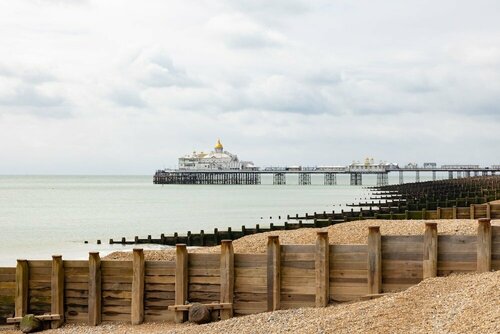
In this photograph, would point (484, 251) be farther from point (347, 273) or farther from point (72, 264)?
point (72, 264)

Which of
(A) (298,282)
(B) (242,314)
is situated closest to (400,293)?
(A) (298,282)

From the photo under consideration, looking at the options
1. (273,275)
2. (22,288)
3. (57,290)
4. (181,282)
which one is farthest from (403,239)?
(22,288)

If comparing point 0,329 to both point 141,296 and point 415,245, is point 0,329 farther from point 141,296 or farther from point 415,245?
point 415,245

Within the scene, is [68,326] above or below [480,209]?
below

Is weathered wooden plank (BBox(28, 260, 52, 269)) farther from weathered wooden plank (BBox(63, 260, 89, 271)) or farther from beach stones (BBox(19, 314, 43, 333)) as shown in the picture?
beach stones (BBox(19, 314, 43, 333))

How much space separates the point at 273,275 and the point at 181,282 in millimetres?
1761

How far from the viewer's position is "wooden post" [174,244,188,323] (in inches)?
535

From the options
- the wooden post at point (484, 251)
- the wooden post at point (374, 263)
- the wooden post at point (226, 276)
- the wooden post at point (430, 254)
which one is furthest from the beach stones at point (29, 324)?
the wooden post at point (484, 251)

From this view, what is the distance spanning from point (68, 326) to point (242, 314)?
3498 mm

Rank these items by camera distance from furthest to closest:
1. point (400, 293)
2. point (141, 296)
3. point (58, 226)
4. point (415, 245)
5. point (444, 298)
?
point (58, 226) → point (141, 296) → point (415, 245) → point (400, 293) → point (444, 298)

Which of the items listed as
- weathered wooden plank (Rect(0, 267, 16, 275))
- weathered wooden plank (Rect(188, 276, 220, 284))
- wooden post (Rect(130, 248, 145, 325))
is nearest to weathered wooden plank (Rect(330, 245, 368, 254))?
weathered wooden plank (Rect(188, 276, 220, 284))

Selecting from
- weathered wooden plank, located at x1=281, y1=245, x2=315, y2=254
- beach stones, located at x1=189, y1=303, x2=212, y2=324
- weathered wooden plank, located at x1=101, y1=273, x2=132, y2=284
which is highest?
weathered wooden plank, located at x1=281, y1=245, x2=315, y2=254

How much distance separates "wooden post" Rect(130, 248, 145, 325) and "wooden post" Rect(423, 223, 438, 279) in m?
5.22

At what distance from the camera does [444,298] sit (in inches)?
434
